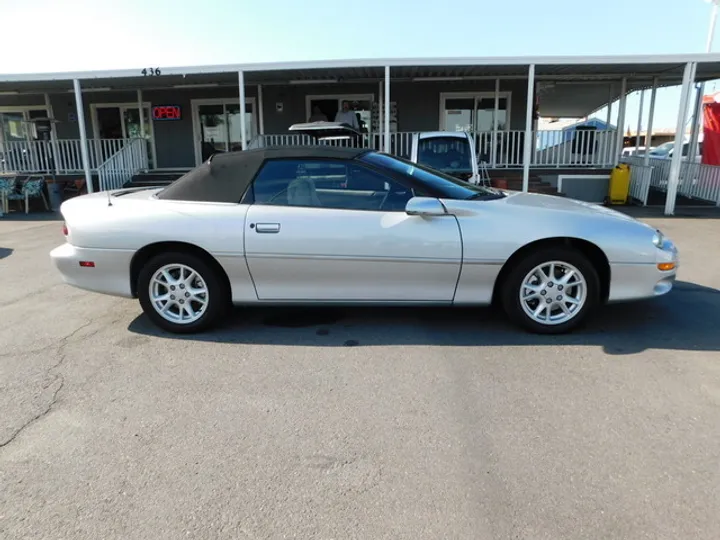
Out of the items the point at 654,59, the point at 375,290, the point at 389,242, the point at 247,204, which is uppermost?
the point at 654,59

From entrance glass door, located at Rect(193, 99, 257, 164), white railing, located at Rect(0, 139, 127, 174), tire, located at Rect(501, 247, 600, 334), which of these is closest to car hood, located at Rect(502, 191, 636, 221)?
tire, located at Rect(501, 247, 600, 334)

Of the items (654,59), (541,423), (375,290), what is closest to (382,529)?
(541,423)

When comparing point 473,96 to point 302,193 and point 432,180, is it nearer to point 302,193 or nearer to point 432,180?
point 432,180

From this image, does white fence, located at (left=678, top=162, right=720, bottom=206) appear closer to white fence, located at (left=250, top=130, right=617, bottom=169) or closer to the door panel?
white fence, located at (left=250, top=130, right=617, bottom=169)

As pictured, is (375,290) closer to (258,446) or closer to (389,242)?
(389,242)

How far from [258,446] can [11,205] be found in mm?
13894

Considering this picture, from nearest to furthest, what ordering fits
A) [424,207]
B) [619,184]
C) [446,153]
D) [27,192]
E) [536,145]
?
[424,207] → [446,153] → [619,184] → [27,192] → [536,145]

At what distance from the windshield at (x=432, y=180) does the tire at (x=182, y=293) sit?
158cm

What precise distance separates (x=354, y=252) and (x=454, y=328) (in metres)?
1.09

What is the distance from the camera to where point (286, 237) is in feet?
12.8

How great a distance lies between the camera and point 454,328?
4.24 m

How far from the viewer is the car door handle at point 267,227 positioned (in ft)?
12.9

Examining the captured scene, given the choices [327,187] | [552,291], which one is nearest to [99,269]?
[327,187]

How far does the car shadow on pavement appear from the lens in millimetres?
3941
